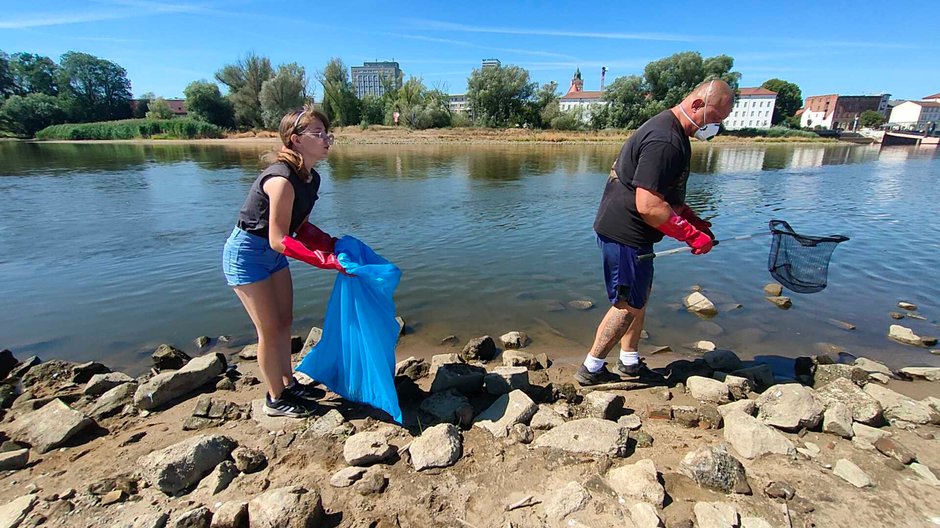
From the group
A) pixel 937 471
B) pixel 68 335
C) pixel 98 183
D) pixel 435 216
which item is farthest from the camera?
pixel 98 183

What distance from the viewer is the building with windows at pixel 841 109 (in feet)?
355

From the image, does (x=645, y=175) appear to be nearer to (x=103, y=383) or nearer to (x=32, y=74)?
(x=103, y=383)

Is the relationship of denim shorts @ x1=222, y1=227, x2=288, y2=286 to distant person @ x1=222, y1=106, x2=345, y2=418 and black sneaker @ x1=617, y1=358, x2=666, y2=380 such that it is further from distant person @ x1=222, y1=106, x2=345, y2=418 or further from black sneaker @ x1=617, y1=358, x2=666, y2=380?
black sneaker @ x1=617, y1=358, x2=666, y2=380

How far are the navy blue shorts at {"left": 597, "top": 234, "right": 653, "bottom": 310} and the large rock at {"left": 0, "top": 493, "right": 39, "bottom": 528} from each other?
4077 millimetres

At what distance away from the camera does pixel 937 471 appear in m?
2.99

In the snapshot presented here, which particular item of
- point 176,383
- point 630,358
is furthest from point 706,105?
point 176,383

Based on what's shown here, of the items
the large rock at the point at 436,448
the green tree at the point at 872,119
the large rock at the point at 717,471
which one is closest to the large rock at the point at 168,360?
the large rock at the point at 436,448

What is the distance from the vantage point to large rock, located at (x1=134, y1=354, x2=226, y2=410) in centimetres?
400

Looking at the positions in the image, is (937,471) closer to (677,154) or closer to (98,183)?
(677,154)

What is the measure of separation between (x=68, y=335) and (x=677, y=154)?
7478 mm

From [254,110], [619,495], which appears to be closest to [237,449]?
[619,495]

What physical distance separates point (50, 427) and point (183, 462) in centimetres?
153

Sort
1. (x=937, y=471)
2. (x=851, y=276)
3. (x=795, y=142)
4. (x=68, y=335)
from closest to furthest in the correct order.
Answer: (x=937, y=471) < (x=68, y=335) < (x=851, y=276) < (x=795, y=142)

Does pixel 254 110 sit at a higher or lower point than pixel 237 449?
higher
